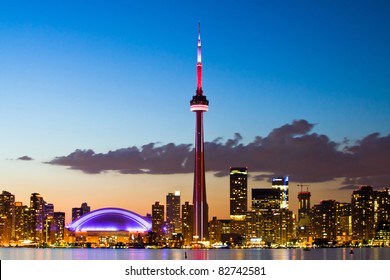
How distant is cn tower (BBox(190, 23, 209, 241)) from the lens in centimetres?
17562

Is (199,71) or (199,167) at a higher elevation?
(199,71)

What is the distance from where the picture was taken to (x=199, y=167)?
175m

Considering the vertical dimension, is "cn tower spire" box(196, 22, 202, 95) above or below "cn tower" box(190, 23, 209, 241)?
above

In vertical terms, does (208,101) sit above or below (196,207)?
above

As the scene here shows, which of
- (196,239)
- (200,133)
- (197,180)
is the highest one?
(200,133)

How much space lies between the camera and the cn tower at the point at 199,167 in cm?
17562

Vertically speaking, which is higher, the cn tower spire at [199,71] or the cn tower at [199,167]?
the cn tower spire at [199,71]
